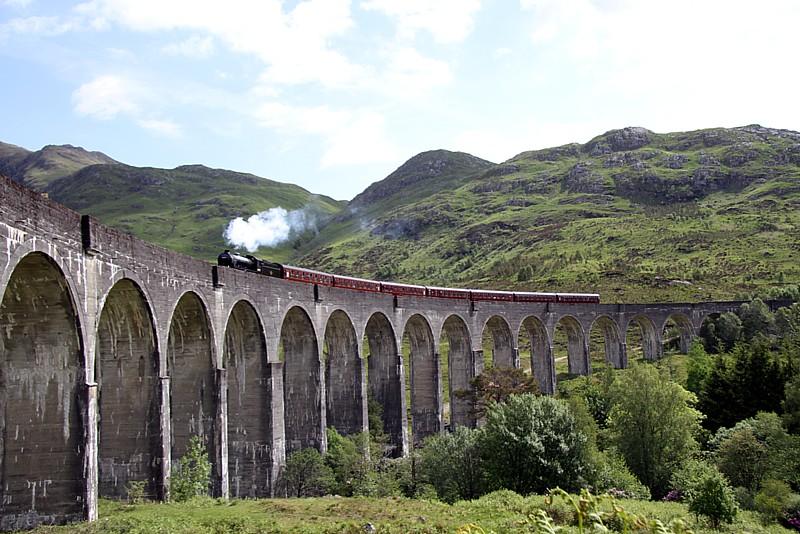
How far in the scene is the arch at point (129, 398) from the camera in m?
22.5

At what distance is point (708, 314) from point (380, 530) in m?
65.3

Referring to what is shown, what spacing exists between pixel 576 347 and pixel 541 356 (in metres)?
7.30

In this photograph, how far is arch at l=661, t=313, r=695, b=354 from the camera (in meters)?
74.4

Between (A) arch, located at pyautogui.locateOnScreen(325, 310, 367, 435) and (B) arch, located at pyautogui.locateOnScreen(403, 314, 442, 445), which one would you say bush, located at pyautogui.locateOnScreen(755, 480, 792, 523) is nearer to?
(A) arch, located at pyautogui.locateOnScreen(325, 310, 367, 435)

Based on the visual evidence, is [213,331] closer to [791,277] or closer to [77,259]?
[77,259]

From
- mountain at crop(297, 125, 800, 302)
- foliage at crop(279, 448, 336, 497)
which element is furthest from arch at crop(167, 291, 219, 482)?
mountain at crop(297, 125, 800, 302)

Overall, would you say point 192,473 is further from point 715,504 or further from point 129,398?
point 715,504

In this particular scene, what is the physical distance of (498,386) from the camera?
42.2m

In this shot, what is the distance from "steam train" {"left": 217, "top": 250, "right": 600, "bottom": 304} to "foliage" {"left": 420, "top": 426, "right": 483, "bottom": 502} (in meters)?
11.5

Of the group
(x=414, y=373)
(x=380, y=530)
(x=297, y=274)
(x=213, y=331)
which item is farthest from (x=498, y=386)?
(x=380, y=530)

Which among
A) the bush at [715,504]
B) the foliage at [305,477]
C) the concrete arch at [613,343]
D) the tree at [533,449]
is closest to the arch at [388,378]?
the foliage at [305,477]

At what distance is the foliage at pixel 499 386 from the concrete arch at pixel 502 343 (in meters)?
12.0

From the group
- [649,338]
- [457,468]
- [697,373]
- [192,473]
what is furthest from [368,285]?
[649,338]

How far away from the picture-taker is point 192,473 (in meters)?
24.4
